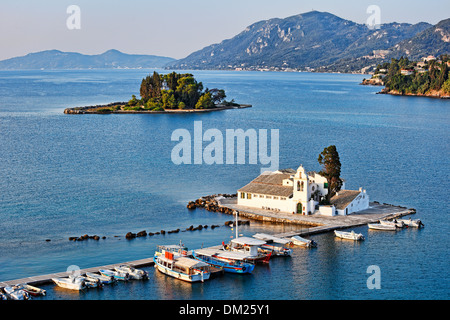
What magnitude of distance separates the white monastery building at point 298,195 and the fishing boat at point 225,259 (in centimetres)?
1092

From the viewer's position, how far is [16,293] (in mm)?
32469

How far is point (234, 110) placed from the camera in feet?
457

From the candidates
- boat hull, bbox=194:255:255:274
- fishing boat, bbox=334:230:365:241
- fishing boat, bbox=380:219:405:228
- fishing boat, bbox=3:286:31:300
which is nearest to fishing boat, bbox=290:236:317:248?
fishing boat, bbox=334:230:365:241

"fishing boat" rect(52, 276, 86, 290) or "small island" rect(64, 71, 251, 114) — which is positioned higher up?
"small island" rect(64, 71, 251, 114)

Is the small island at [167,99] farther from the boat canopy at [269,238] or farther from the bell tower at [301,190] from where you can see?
the boat canopy at [269,238]

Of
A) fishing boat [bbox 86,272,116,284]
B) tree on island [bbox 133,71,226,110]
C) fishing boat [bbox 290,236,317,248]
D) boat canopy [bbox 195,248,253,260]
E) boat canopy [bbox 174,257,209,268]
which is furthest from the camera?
tree on island [bbox 133,71,226,110]

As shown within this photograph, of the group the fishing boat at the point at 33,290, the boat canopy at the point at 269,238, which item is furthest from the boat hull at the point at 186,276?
the fishing boat at the point at 33,290

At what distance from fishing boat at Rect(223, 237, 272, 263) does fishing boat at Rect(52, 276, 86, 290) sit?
Answer: 10341 millimetres

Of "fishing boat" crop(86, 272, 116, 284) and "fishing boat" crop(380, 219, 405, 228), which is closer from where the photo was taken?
"fishing boat" crop(86, 272, 116, 284)

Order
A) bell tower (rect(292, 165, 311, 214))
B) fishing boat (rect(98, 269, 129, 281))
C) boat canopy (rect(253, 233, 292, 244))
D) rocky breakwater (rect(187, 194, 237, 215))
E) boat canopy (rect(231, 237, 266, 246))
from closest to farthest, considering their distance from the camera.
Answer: fishing boat (rect(98, 269, 129, 281)) → boat canopy (rect(231, 237, 266, 246)) → boat canopy (rect(253, 233, 292, 244)) → bell tower (rect(292, 165, 311, 214)) → rocky breakwater (rect(187, 194, 237, 215))

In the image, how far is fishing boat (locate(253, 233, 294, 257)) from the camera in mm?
40281

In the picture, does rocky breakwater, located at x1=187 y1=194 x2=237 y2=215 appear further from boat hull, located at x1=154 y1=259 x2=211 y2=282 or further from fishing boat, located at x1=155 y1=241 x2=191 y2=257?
boat hull, located at x1=154 y1=259 x2=211 y2=282

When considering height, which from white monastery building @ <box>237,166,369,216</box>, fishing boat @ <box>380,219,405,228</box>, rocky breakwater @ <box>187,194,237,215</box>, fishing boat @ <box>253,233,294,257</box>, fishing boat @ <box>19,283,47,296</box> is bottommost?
fishing boat @ <box>19,283,47,296</box>
